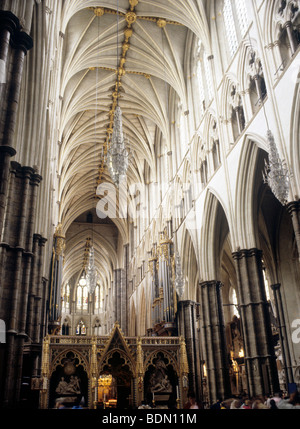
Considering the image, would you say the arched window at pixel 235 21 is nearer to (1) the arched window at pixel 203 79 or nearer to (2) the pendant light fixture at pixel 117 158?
(1) the arched window at pixel 203 79

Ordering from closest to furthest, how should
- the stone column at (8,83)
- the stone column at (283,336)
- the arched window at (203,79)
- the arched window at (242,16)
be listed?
the stone column at (8,83), the arched window at (242,16), the stone column at (283,336), the arched window at (203,79)

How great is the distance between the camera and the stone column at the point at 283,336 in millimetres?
16466

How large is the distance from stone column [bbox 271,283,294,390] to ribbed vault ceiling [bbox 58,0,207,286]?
33.7 feet

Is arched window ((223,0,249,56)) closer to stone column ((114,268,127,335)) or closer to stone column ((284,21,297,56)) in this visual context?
stone column ((284,21,297,56))

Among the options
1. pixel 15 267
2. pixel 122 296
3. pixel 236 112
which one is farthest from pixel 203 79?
pixel 122 296

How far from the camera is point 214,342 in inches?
634

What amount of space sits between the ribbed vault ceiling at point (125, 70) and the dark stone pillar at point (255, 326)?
10234mm

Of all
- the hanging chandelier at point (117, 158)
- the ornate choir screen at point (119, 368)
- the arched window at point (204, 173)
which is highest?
the arched window at point (204, 173)

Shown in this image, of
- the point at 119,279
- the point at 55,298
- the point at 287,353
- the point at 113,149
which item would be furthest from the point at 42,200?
the point at 119,279

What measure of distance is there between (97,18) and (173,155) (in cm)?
802

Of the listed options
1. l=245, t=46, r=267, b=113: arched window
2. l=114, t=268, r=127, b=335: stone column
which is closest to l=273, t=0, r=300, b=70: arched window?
l=245, t=46, r=267, b=113: arched window

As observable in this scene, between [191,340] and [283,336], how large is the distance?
13.6 ft

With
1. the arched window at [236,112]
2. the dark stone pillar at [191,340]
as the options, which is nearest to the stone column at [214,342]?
the dark stone pillar at [191,340]

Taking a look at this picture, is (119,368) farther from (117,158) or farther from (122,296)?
(122,296)
